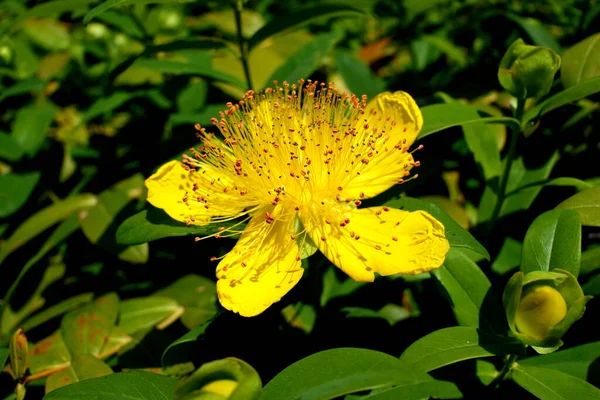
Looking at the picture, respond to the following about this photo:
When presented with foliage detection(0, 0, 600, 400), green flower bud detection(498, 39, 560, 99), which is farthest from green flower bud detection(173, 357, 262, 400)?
green flower bud detection(498, 39, 560, 99)

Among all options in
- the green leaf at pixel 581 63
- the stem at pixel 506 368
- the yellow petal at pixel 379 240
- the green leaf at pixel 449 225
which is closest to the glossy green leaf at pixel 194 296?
the yellow petal at pixel 379 240

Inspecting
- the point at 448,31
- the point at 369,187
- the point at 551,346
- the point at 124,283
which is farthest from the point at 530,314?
the point at 448,31

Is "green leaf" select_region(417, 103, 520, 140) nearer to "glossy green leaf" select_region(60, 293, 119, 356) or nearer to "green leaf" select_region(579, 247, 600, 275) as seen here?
"green leaf" select_region(579, 247, 600, 275)

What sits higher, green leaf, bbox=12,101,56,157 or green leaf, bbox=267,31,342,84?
green leaf, bbox=267,31,342,84

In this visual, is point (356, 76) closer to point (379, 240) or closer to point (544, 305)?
point (379, 240)

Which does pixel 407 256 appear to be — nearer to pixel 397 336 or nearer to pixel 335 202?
pixel 335 202
